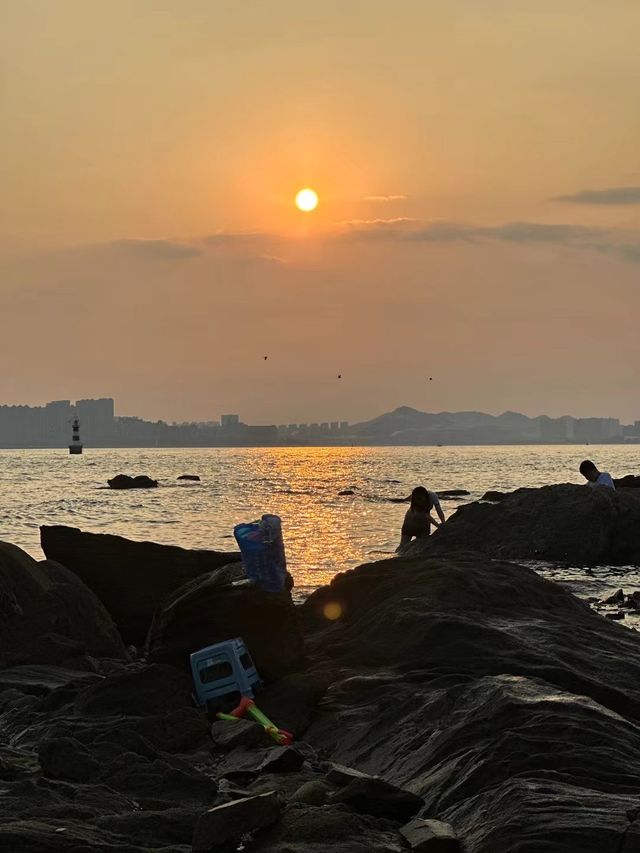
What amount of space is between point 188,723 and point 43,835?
3497mm

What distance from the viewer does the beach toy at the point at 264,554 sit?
11328 mm

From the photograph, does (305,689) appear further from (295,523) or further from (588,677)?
(295,523)

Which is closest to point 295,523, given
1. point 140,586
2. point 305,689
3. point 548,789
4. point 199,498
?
point 199,498

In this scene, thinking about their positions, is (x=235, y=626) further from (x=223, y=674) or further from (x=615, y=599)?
(x=615, y=599)

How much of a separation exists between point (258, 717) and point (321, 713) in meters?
0.62

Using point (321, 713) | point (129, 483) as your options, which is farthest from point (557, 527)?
point (129, 483)

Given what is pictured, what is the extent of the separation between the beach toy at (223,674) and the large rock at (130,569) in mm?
4356

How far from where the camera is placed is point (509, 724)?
7.82 m

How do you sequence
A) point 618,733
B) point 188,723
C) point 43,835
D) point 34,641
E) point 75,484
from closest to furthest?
point 43,835 < point 618,733 < point 188,723 < point 34,641 < point 75,484

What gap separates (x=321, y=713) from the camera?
1004cm

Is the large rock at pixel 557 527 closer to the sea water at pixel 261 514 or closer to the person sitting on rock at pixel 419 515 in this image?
the sea water at pixel 261 514

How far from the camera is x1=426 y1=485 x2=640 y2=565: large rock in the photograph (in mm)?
27500

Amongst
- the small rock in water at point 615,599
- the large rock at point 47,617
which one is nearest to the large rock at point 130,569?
the large rock at point 47,617

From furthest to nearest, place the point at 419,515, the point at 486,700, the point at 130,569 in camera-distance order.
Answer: the point at 419,515 → the point at 130,569 → the point at 486,700
